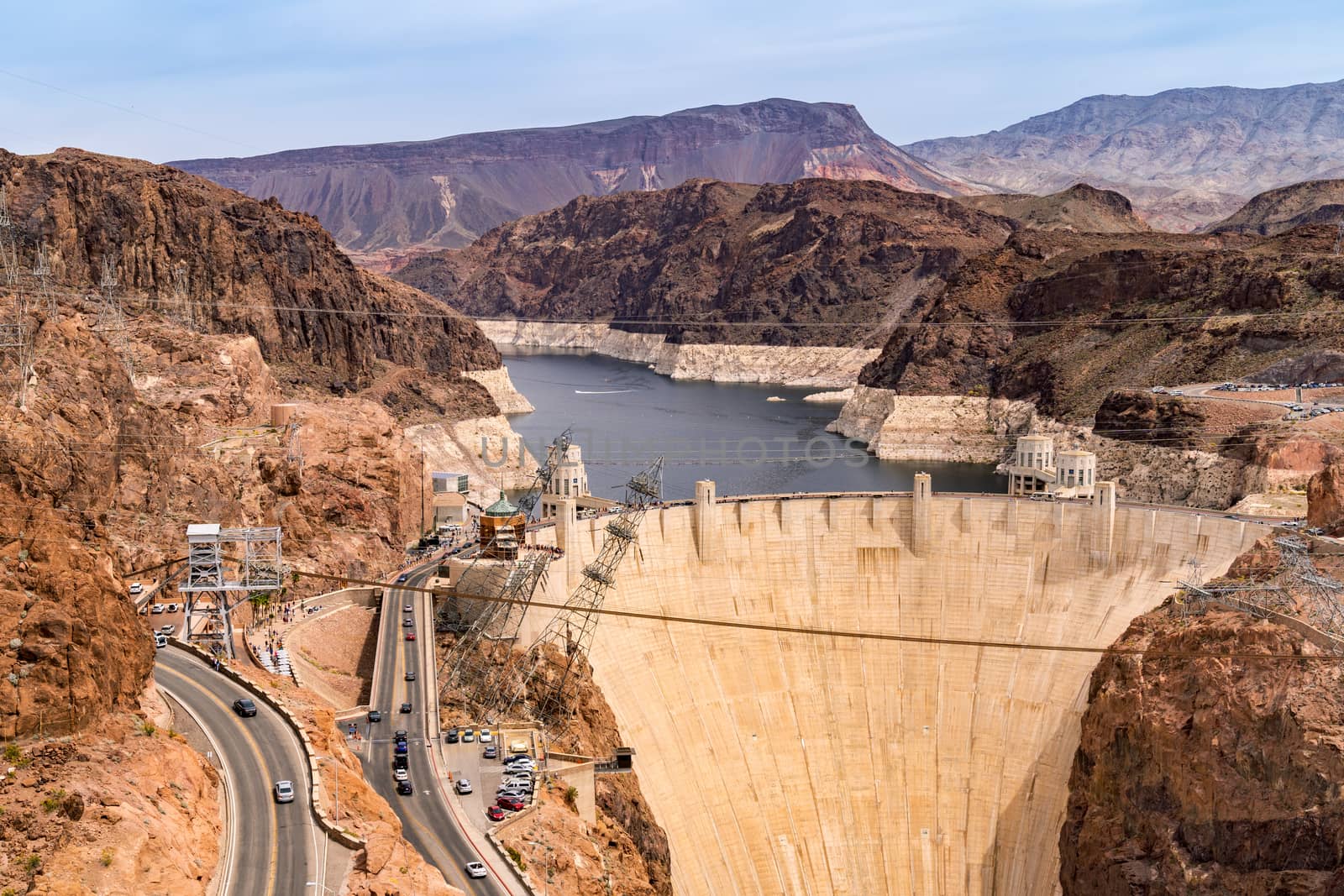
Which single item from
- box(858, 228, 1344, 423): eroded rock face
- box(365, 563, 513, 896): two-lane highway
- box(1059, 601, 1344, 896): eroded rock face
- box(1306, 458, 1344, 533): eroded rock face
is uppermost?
box(858, 228, 1344, 423): eroded rock face

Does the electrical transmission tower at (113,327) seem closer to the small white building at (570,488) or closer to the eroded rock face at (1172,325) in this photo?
the small white building at (570,488)

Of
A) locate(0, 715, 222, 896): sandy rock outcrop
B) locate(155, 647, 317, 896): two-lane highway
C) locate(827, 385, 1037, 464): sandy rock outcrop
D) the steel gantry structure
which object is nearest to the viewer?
locate(0, 715, 222, 896): sandy rock outcrop

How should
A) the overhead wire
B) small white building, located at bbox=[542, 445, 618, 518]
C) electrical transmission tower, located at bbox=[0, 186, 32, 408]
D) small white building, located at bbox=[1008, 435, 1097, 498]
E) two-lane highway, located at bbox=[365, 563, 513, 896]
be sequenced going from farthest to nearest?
small white building, located at bbox=[1008, 435, 1097, 498] < small white building, located at bbox=[542, 445, 618, 518] < the overhead wire < electrical transmission tower, located at bbox=[0, 186, 32, 408] < two-lane highway, located at bbox=[365, 563, 513, 896]

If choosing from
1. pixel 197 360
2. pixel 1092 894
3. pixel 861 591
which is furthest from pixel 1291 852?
pixel 197 360

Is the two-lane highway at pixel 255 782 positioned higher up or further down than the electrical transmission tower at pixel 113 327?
→ further down

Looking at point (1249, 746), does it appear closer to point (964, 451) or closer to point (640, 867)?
point (640, 867)

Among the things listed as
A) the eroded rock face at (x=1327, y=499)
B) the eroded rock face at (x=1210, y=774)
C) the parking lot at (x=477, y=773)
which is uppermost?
the eroded rock face at (x=1327, y=499)

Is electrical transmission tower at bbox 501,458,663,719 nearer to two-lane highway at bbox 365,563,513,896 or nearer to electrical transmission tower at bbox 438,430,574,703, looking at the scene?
electrical transmission tower at bbox 438,430,574,703

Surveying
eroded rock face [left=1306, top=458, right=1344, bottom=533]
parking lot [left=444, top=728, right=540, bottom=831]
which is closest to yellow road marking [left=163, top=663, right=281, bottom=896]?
parking lot [left=444, top=728, right=540, bottom=831]

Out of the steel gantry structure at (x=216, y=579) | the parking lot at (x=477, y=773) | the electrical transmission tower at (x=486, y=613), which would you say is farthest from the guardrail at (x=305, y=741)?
the electrical transmission tower at (x=486, y=613)
